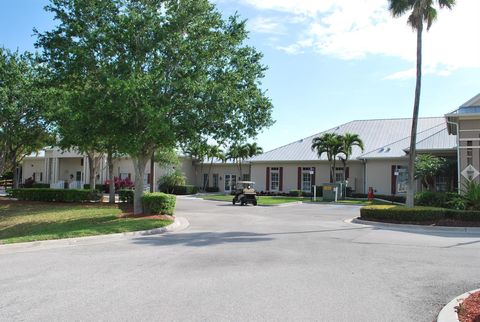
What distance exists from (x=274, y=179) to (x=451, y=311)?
38.0 meters

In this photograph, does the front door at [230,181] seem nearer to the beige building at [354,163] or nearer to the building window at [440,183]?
the beige building at [354,163]

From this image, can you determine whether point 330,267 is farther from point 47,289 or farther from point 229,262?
point 47,289

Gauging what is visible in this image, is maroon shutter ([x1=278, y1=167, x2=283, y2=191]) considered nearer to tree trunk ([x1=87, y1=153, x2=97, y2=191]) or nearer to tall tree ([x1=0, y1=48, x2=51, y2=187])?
tree trunk ([x1=87, y1=153, x2=97, y2=191])

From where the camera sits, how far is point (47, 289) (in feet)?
22.7

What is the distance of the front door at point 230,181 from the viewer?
4947cm

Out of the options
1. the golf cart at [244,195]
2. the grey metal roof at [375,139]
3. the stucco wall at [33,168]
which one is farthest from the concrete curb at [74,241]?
the stucco wall at [33,168]

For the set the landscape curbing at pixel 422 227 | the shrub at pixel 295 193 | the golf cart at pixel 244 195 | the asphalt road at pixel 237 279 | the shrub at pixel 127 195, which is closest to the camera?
the asphalt road at pixel 237 279

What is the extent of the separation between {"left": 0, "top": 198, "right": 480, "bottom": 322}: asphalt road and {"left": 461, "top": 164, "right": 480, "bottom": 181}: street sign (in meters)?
9.93

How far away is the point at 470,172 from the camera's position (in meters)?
21.9

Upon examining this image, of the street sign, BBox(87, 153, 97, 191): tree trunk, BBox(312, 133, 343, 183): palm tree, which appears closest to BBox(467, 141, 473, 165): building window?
the street sign

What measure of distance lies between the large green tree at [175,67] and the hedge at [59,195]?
1109 centimetres

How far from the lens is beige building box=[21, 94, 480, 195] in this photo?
23.6m

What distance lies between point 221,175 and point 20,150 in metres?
22.2

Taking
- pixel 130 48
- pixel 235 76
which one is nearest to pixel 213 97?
pixel 235 76
